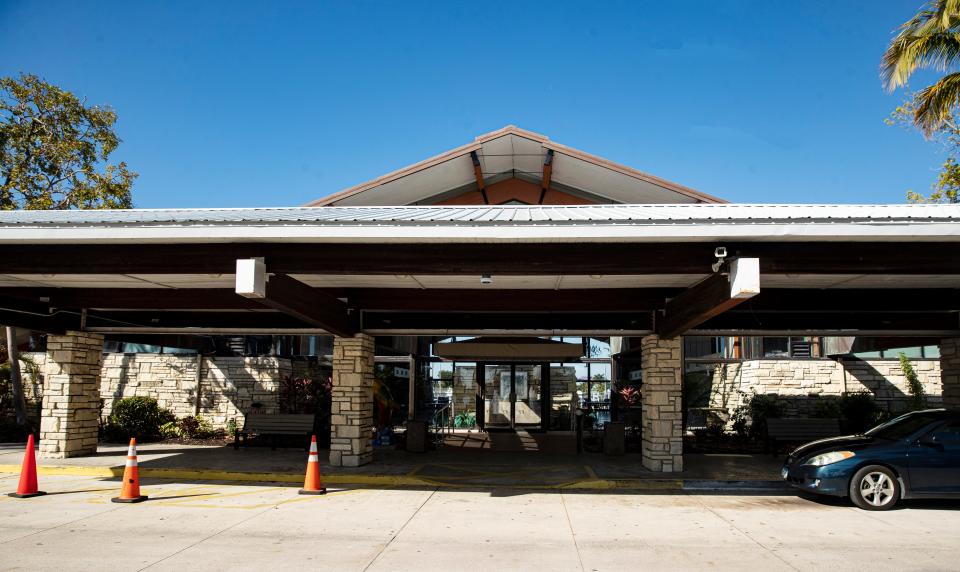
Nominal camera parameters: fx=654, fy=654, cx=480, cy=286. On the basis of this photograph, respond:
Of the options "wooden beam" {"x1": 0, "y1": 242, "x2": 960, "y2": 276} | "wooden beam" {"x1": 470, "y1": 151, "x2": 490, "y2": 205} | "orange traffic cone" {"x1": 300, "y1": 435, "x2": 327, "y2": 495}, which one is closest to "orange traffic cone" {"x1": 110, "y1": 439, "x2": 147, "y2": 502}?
"orange traffic cone" {"x1": 300, "y1": 435, "x2": 327, "y2": 495}

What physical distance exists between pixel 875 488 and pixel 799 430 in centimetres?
521

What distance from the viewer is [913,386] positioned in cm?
1652

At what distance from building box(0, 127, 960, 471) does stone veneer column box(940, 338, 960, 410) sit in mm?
58

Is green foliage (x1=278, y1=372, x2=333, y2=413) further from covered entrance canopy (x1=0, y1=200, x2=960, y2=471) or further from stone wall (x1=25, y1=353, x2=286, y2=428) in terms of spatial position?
covered entrance canopy (x1=0, y1=200, x2=960, y2=471)

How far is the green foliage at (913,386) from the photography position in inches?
638


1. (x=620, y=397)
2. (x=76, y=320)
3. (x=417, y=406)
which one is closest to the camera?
(x=76, y=320)

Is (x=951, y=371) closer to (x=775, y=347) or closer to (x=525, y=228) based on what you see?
(x=775, y=347)

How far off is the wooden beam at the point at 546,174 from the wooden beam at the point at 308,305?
6.24 metres

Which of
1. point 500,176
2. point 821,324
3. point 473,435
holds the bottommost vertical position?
point 473,435

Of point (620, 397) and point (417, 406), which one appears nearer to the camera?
point (620, 397)

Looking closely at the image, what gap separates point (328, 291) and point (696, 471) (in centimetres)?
769

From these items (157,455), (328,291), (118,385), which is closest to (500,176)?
(328,291)

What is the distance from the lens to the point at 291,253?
9180mm

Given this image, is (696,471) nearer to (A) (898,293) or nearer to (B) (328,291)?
(A) (898,293)
